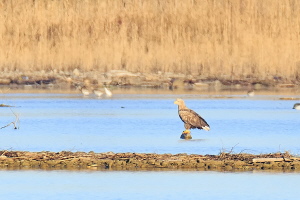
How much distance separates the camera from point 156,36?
70375 mm

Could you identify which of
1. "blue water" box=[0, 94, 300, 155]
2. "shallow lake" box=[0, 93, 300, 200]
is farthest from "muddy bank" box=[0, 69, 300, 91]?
"blue water" box=[0, 94, 300, 155]

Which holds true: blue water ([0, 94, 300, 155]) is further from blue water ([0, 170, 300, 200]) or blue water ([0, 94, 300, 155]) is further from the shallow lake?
blue water ([0, 170, 300, 200])

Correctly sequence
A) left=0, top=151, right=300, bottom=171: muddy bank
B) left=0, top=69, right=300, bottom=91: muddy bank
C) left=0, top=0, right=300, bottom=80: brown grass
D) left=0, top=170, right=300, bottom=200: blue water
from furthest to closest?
left=0, top=0, right=300, bottom=80: brown grass, left=0, top=69, right=300, bottom=91: muddy bank, left=0, top=151, right=300, bottom=171: muddy bank, left=0, top=170, right=300, bottom=200: blue water

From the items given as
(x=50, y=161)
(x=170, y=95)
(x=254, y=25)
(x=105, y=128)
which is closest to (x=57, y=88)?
(x=170, y=95)

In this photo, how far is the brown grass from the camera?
66312 mm

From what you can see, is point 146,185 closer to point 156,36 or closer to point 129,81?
point 129,81

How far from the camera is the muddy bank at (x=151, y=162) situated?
15945mm

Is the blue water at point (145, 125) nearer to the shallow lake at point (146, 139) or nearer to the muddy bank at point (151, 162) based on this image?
the shallow lake at point (146, 139)

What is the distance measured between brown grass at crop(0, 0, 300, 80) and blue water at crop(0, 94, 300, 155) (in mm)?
22340

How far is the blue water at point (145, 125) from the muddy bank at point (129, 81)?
46.9ft

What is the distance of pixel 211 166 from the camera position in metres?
16.0

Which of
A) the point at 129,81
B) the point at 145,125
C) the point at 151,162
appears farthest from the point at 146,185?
the point at 129,81

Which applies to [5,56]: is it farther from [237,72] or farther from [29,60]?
[237,72]

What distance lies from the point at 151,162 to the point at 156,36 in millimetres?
54626
